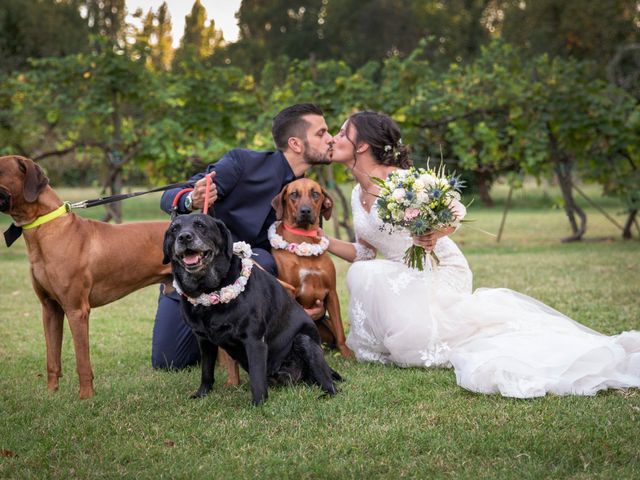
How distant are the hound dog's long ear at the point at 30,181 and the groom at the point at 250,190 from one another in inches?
41.0

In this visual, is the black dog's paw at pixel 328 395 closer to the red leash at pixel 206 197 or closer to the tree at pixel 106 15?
the red leash at pixel 206 197

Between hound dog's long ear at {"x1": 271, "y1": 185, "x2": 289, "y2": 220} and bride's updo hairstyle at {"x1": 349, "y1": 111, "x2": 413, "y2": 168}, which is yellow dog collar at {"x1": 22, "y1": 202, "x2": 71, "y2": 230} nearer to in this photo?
hound dog's long ear at {"x1": 271, "y1": 185, "x2": 289, "y2": 220}

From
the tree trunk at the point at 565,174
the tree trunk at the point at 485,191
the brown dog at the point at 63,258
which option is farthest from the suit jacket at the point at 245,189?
the tree trunk at the point at 485,191

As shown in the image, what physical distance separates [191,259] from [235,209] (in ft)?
5.00

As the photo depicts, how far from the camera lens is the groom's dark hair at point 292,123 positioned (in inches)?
223

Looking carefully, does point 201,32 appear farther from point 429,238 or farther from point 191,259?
point 191,259

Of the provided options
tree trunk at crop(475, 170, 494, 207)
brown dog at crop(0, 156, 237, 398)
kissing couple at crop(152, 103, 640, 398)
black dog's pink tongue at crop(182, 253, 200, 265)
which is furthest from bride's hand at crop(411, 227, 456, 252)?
tree trunk at crop(475, 170, 494, 207)

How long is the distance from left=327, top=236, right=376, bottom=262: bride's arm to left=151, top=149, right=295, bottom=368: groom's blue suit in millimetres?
558

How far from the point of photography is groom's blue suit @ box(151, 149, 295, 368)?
543 cm

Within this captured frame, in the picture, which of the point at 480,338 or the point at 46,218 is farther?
the point at 480,338

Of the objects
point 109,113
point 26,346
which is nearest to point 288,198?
point 26,346

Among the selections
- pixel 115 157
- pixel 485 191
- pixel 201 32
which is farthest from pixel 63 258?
pixel 201 32

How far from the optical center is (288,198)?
5.41 metres

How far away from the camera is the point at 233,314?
421cm
